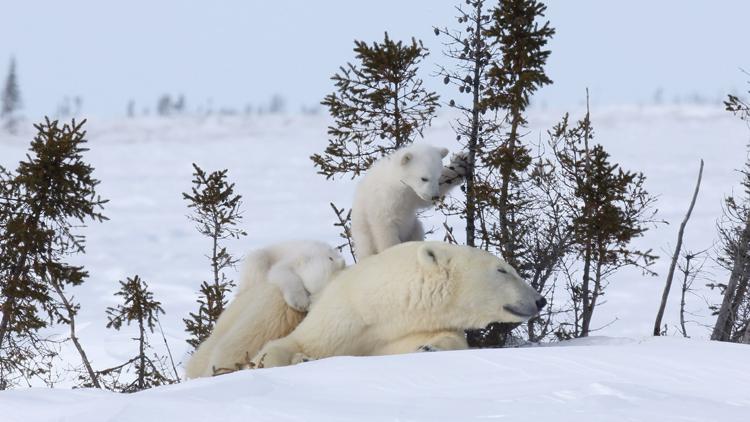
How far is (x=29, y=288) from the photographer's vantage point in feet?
46.3

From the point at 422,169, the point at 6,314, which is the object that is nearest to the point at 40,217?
the point at 6,314

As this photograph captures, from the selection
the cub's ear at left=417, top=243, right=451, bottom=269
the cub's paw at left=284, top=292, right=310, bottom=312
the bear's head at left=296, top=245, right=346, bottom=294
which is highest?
the cub's ear at left=417, top=243, right=451, bottom=269

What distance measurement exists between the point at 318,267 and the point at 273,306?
415 millimetres

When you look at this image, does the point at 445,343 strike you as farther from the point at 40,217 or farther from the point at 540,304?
the point at 40,217

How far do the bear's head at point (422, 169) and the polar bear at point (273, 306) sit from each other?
4.29 feet

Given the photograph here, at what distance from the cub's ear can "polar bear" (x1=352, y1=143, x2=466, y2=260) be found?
5.43 ft

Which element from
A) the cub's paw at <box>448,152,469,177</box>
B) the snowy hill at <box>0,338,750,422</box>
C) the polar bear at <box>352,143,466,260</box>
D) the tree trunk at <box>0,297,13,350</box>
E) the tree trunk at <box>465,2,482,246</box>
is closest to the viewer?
the snowy hill at <box>0,338,750,422</box>

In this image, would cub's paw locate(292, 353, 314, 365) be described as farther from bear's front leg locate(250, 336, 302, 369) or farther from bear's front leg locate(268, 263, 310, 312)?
bear's front leg locate(268, 263, 310, 312)

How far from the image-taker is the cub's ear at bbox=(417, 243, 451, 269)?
551 cm

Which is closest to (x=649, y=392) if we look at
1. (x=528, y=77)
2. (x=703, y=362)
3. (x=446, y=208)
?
(x=703, y=362)

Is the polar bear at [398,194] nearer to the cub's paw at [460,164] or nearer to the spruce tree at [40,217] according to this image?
the cub's paw at [460,164]

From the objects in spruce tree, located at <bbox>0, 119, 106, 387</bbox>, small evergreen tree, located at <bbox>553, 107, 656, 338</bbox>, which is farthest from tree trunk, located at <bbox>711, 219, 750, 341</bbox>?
Answer: spruce tree, located at <bbox>0, 119, 106, 387</bbox>

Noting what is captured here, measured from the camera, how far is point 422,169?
24.8 ft

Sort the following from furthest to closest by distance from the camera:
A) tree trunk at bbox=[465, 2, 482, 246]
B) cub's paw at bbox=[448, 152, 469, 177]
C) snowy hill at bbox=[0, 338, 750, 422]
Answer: tree trunk at bbox=[465, 2, 482, 246] → cub's paw at bbox=[448, 152, 469, 177] → snowy hill at bbox=[0, 338, 750, 422]
